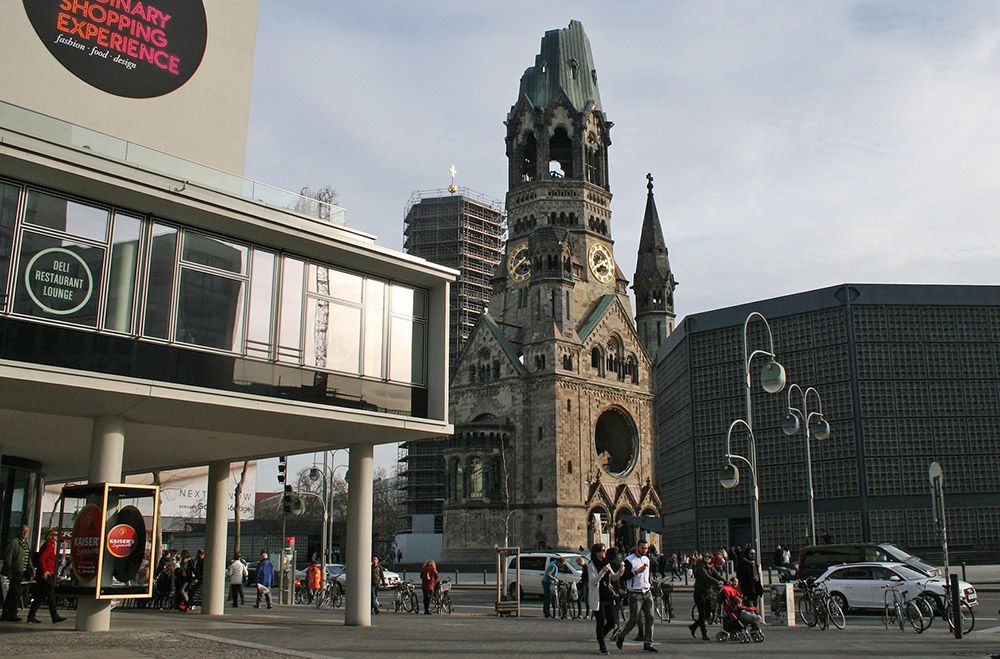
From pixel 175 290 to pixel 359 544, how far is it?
22.9 feet

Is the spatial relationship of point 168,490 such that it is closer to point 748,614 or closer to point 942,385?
point 942,385

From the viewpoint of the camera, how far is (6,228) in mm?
15430

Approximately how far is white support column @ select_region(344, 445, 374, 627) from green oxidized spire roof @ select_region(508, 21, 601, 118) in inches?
2473

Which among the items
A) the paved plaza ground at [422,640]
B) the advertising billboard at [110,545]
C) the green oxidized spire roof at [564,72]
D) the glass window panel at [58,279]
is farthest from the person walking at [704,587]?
the green oxidized spire roof at [564,72]

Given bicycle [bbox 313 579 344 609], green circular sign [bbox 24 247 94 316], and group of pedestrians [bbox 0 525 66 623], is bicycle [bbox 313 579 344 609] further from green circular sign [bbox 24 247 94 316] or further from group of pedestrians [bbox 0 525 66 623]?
green circular sign [bbox 24 247 94 316]

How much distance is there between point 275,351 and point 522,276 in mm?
59986

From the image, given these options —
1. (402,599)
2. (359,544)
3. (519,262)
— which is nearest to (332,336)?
(359,544)

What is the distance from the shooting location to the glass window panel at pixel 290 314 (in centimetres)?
A: 1902

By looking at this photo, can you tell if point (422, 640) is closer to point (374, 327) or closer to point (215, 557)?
point (374, 327)

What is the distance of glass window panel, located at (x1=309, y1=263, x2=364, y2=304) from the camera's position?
19889mm

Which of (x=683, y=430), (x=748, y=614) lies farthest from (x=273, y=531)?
(x=748, y=614)

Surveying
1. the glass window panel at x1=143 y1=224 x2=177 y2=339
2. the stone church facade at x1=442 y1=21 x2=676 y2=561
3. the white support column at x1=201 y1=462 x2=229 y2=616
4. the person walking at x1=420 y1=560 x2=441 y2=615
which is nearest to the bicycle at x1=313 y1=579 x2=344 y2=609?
the person walking at x1=420 y1=560 x2=441 y2=615

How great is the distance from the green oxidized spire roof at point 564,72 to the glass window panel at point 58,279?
6644cm

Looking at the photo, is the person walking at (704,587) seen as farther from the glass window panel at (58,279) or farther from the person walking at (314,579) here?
the person walking at (314,579)
